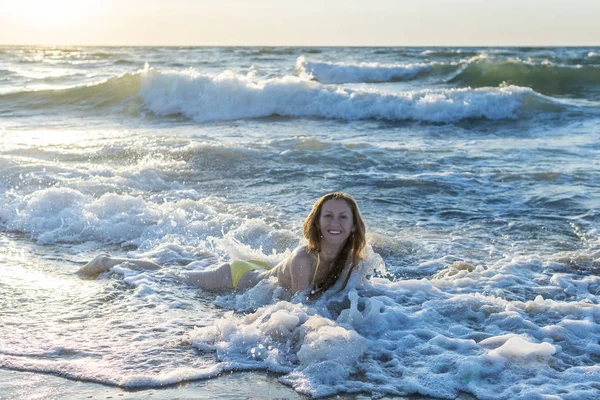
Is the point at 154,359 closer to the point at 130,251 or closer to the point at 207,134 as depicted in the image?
the point at 130,251

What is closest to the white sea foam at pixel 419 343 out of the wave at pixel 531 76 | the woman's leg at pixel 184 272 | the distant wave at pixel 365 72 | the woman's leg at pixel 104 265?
the woman's leg at pixel 184 272

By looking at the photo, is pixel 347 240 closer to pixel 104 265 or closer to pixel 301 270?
pixel 301 270

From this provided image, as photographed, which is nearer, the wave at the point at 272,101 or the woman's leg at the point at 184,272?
the woman's leg at the point at 184,272

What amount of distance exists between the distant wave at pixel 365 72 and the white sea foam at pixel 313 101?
11.0m

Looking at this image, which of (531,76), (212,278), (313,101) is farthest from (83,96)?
(212,278)

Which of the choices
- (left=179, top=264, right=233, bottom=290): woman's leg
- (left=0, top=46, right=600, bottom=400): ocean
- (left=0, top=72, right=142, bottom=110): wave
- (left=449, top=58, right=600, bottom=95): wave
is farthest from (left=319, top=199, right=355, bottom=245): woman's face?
(left=449, top=58, right=600, bottom=95): wave

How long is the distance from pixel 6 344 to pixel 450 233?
15.4ft

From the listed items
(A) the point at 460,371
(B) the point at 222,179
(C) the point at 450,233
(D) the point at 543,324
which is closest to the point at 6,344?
(A) the point at 460,371

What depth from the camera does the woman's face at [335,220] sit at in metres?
5.17

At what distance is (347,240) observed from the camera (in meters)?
5.32

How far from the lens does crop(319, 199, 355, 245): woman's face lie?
5.17 metres

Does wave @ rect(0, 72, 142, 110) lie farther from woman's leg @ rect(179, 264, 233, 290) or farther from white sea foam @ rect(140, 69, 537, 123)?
woman's leg @ rect(179, 264, 233, 290)

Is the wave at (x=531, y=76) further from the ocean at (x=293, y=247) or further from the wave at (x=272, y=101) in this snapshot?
the ocean at (x=293, y=247)

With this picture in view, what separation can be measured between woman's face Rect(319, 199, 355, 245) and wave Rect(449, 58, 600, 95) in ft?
67.8
